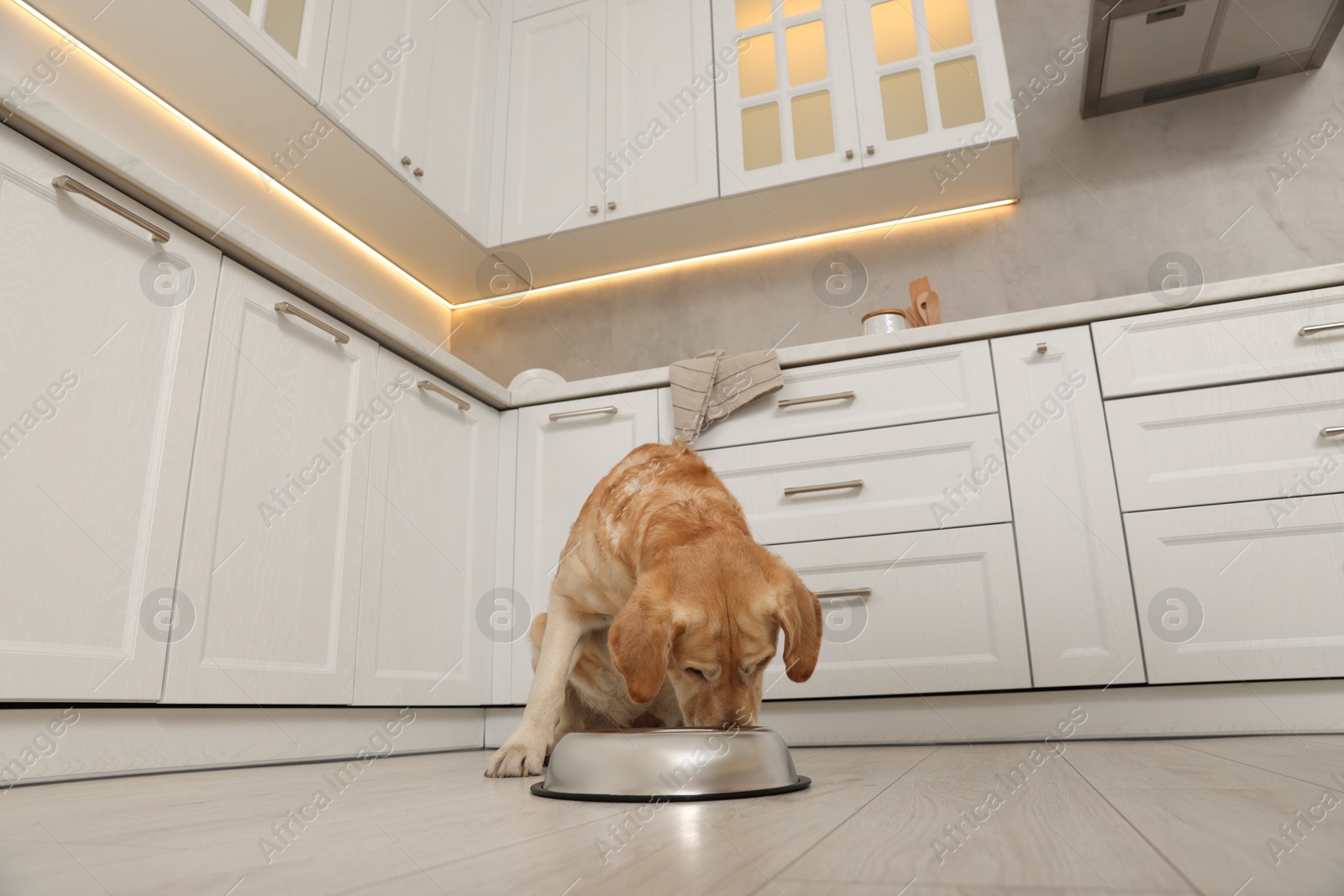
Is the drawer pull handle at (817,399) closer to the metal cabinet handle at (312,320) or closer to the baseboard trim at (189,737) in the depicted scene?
the metal cabinet handle at (312,320)

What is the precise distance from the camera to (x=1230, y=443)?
7.27 ft

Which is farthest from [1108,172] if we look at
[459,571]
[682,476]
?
[459,571]

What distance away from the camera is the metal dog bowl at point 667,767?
1.08m

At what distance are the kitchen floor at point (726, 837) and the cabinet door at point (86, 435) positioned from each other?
0.85ft

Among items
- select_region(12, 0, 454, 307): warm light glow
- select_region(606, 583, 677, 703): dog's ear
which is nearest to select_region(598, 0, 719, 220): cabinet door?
select_region(12, 0, 454, 307): warm light glow

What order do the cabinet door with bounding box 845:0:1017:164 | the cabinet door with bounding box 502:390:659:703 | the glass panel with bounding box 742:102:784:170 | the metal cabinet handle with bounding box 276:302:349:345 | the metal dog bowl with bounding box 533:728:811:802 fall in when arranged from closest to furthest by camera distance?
the metal dog bowl with bounding box 533:728:811:802
the metal cabinet handle with bounding box 276:302:349:345
the cabinet door with bounding box 502:390:659:703
the cabinet door with bounding box 845:0:1017:164
the glass panel with bounding box 742:102:784:170

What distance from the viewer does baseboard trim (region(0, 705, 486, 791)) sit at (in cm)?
140

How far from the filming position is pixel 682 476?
5.65 ft

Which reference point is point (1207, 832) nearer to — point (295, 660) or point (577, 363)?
point (295, 660)

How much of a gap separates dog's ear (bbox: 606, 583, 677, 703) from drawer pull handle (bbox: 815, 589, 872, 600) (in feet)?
4.18

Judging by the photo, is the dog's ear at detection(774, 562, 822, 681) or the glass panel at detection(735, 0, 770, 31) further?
the glass panel at detection(735, 0, 770, 31)

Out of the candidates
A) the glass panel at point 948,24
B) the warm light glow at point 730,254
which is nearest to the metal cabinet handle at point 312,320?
the warm light glow at point 730,254

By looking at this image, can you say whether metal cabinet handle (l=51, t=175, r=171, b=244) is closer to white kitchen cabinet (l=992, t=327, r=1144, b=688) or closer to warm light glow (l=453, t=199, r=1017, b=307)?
white kitchen cabinet (l=992, t=327, r=1144, b=688)

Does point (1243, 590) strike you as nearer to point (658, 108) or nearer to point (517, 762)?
point (517, 762)
